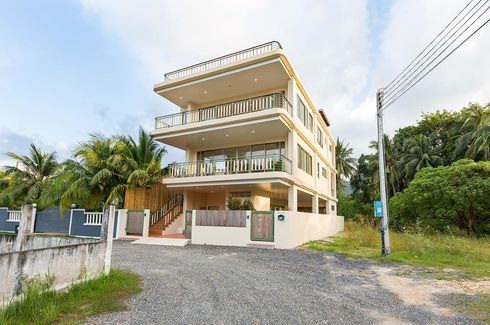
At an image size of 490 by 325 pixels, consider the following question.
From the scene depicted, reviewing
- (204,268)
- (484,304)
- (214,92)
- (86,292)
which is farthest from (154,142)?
(484,304)

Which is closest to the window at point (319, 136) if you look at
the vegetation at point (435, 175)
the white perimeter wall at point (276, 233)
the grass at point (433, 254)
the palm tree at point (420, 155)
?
the vegetation at point (435, 175)

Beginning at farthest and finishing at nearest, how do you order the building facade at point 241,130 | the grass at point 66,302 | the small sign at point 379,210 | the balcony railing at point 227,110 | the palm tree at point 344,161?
the palm tree at point 344,161
the balcony railing at point 227,110
the building facade at point 241,130
the small sign at point 379,210
the grass at point 66,302

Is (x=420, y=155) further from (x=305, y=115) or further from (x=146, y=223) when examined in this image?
(x=146, y=223)

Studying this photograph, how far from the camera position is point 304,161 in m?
18.4

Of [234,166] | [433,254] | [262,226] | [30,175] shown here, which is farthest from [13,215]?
[433,254]

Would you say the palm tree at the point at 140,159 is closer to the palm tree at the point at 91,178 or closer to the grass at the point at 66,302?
the palm tree at the point at 91,178

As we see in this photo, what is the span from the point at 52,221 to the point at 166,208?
23.5 feet

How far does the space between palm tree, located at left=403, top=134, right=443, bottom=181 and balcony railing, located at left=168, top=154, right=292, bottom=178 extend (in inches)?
953

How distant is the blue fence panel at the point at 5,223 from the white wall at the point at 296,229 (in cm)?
1878

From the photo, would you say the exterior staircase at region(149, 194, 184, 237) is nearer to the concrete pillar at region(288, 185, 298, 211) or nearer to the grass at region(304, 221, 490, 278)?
the concrete pillar at region(288, 185, 298, 211)

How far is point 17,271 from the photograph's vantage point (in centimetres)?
471

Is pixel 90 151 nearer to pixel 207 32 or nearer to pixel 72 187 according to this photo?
pixel 72 187

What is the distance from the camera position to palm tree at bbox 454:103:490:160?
A: 24750 millimetres

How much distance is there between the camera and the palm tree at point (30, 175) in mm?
20875
